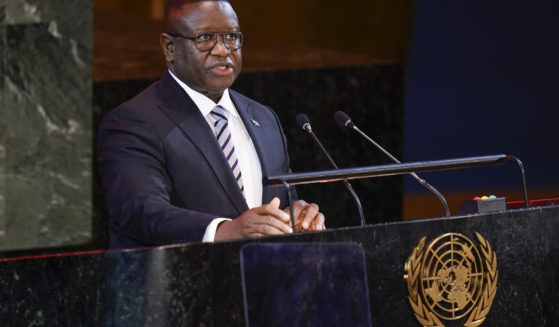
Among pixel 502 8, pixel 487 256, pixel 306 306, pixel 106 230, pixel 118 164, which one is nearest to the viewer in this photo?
pixel 306 306

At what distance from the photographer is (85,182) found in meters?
5.22

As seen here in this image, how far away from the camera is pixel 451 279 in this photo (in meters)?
3.02

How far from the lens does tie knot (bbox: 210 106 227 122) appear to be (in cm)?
357

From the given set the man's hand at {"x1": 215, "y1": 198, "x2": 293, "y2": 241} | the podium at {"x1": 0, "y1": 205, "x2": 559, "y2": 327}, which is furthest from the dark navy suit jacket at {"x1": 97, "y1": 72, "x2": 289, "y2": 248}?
the podium at {"x1": 0, "y1": 205, "x2": 559, "y2": 327}

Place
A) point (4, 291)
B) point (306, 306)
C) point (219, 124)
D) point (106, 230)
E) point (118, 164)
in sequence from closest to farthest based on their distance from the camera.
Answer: point (4, 291)
point (306, 306)
point (118, 164)
point (219, 124)
point (106, 230)

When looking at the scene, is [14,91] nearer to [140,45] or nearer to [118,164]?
[140,45]

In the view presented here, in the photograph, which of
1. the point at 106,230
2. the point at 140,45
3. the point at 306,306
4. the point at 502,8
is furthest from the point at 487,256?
the point at 502,8

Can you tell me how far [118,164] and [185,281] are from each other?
2.47 feet

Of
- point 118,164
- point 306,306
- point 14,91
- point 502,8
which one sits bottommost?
point 306,306

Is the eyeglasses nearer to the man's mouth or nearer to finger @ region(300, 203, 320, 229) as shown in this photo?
the man's mouth

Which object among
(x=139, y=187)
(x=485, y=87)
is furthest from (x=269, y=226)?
(x=485, y=87)

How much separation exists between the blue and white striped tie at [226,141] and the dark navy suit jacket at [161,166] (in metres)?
0.07

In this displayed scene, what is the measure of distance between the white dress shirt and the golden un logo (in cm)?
72

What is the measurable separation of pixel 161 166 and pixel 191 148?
106 millimetres
